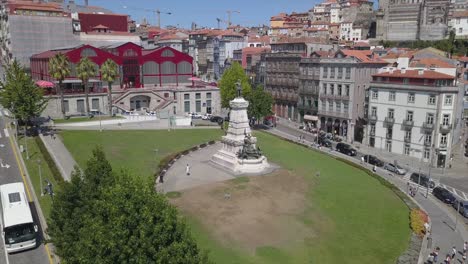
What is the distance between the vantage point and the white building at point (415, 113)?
6506cm

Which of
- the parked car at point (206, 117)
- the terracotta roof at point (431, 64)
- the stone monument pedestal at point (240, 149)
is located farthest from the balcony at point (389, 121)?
the parked car at point (206, 117)

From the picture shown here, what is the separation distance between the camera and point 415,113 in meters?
68.2

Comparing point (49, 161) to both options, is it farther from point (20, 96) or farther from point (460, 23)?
point (460, 23)

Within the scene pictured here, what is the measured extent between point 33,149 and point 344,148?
47.3m

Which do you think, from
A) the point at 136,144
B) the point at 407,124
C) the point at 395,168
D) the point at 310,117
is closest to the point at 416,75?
the point at 407,124

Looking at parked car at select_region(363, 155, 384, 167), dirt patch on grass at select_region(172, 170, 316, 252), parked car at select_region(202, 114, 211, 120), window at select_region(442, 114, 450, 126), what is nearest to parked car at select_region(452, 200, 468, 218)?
dirt patch on grass at select_region(172, 170, 316, 252)

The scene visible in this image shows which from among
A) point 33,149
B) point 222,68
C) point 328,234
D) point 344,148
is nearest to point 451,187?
point 344,148

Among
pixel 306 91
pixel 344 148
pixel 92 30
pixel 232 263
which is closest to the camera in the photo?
pixel 232 263

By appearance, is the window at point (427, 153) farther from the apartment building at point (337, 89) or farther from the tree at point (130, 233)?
the tree at point (130, 233)

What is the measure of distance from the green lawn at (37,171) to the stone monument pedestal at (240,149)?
73.0ft

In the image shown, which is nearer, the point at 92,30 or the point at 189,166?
the point at 189,166

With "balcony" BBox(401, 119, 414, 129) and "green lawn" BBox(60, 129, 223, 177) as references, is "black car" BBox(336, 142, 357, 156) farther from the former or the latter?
"green lawn" BBox(60, 129, 223, 177)

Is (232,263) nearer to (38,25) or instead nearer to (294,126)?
(294,126)

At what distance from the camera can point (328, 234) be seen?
119 ft
